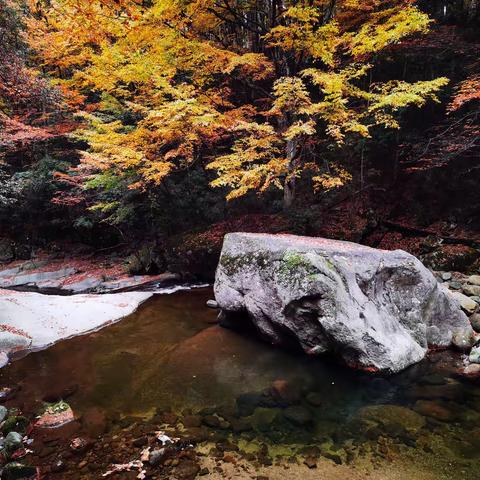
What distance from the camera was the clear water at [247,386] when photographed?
4934 millimetres

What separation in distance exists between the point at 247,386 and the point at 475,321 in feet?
17.8

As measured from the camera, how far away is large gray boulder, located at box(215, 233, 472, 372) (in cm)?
662

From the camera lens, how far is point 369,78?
15.1 metres

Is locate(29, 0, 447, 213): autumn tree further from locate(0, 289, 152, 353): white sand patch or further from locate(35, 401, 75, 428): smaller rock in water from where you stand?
locate(35, 401, 75, 428): smaller rock in water

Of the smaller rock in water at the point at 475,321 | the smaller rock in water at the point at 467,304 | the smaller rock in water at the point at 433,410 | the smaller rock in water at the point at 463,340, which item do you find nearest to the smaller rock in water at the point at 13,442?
the smaller rock in water at the point at 433,410

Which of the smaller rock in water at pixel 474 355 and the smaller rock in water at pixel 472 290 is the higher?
the smaller rock in water at pixel 472 290

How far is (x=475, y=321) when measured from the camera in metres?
8.17

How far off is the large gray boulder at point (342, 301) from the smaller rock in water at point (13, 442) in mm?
4638

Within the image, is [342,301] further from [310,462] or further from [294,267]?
[310,462]

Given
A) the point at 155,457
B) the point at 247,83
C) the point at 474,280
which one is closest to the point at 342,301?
the point at 155,457

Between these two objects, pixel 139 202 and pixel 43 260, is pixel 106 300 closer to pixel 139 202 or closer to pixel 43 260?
pixel 139 202

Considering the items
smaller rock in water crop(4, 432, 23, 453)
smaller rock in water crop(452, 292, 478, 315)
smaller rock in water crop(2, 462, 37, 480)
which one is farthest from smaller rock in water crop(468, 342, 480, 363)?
smaller rock in water crop(4, 432, 23, 453)

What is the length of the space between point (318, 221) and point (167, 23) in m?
7.99

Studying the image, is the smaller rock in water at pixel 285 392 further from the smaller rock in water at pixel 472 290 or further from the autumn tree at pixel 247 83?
the smaller rock in water at pixel 472 290
